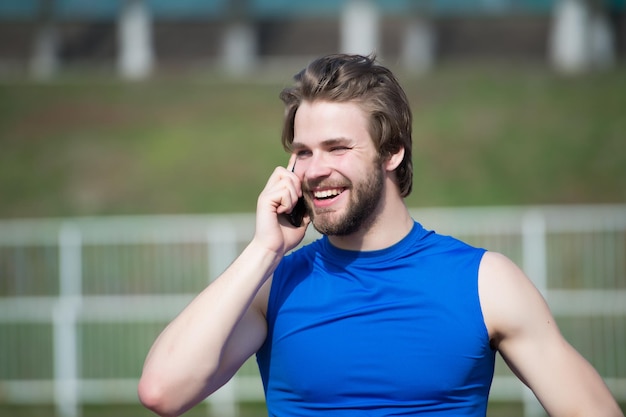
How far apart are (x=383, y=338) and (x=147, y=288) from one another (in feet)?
25.0

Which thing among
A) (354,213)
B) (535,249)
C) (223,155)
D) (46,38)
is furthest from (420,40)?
(354,213)

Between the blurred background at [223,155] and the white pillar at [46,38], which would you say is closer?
the blurred background at [223,155]

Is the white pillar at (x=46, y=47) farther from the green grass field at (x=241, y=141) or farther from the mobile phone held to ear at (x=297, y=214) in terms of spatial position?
the mobile phone held to ear at (x=297, y=214)

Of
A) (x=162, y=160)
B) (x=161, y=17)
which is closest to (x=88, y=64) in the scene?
(x=161, y=17)

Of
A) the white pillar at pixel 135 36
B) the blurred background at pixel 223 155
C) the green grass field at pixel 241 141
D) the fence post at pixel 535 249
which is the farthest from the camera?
the white pillar at pixel 135 36

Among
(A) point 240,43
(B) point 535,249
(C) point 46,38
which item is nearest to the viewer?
(B) point 535,249

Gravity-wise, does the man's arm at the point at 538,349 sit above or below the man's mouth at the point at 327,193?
below

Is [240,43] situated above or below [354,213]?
above

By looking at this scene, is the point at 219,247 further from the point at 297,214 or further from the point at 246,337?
the point at 246,337

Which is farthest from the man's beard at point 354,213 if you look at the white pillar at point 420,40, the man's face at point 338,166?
the white pillar at point 420,40

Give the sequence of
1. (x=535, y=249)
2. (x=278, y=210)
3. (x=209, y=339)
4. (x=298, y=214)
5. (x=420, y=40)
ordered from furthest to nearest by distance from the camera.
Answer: (x=420, y=40), (x=535, y=249), (x=298, y=214), (x=278, y=210), (x=209, y=339)

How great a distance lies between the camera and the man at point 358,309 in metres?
3.11

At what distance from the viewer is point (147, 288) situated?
34.5 ft

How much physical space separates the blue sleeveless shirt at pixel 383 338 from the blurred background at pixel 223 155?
21.3 ft
